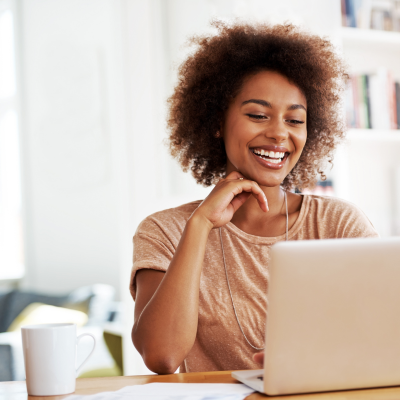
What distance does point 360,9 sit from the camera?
8.15 ft

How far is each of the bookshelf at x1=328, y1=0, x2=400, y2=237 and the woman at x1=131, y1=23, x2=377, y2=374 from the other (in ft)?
3.13

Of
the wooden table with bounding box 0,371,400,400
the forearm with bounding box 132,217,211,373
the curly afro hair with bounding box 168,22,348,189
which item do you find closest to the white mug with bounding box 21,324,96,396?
the wooden table with bounding box 0,371,400,400

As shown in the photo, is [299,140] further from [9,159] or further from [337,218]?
[9,159]

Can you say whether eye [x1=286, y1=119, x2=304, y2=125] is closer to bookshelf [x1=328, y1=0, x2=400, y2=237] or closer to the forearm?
the forearm

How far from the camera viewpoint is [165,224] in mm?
1355

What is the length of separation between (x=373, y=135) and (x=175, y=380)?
6.18 ft

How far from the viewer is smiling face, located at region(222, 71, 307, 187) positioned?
1.38m

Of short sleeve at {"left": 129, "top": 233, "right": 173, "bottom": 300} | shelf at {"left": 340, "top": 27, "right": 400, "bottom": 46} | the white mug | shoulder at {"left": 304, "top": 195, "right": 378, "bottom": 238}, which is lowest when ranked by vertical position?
the white mug

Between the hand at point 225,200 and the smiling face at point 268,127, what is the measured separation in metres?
0.12

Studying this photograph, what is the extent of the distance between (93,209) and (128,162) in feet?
7.41

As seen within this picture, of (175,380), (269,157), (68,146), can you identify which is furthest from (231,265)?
(68,146)

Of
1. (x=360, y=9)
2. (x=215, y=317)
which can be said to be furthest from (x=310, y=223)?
(x=360, y=9)

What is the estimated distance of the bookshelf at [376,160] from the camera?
8.26 ft

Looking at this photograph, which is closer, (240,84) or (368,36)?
(240,84)
